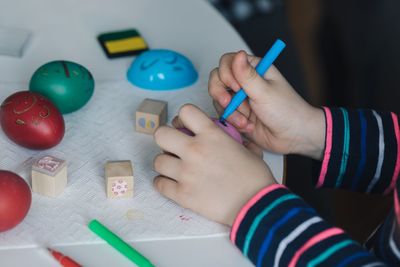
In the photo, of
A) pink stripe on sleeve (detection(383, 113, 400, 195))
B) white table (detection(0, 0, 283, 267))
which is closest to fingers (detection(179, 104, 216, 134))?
white table (detection(0, 0, 283, 267))

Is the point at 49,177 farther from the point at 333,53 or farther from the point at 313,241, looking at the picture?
the point at 333,53

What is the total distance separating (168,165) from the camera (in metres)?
0.73

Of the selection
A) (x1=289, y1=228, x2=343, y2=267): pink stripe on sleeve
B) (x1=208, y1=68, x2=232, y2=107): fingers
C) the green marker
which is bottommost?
the green marker

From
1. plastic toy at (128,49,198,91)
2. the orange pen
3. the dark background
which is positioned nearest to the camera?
the orange pen

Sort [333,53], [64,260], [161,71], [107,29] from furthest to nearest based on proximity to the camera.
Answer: [333,53]
[107,29]
[161,71]
[64,260]

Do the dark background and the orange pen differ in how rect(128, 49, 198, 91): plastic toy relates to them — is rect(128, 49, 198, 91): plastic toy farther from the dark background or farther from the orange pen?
the dark background

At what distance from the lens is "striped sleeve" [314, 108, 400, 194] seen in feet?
2.74

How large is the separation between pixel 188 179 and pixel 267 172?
0.08 m

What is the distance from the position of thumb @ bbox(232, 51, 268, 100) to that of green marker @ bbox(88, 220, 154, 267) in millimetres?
229

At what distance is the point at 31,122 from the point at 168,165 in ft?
0.52

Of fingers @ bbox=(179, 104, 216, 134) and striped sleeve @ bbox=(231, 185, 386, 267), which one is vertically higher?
fingers @ bbox=(179, 104, 216, 134)

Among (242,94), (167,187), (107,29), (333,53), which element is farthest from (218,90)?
(333,53)

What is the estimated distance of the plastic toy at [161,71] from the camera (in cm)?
91

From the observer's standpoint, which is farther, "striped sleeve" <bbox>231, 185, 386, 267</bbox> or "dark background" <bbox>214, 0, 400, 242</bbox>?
"dark background" <bbox>214, 0, 400, 242</bbox>
